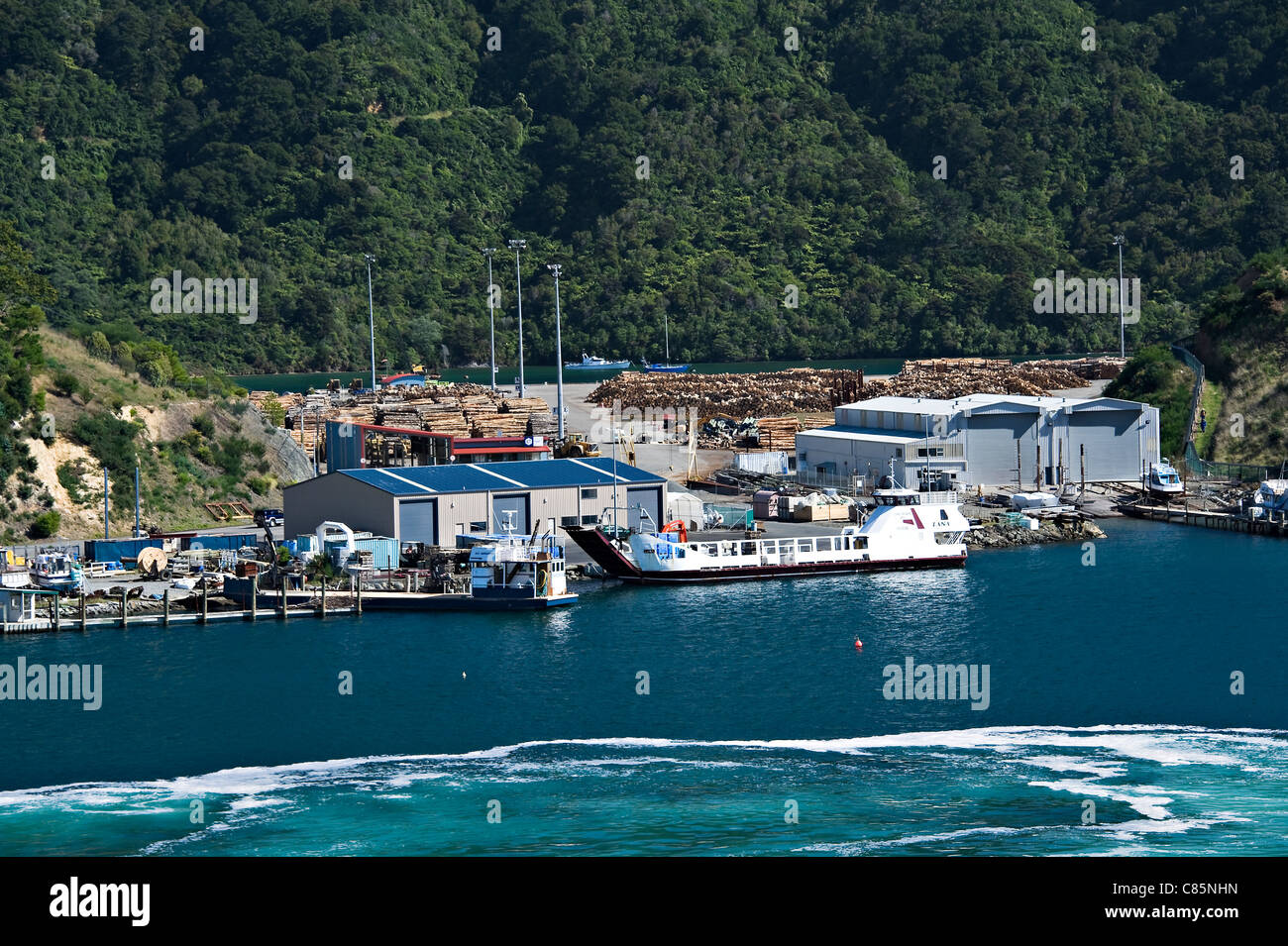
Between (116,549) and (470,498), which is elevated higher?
(470,498)

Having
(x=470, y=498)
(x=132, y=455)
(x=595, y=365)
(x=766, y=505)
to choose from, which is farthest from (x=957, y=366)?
(x=470, y=498)

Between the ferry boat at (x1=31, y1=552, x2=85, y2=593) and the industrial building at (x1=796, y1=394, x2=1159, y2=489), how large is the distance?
3616 cm

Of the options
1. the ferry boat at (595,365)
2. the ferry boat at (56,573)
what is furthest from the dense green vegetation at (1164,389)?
the ferry boat at (595,365)

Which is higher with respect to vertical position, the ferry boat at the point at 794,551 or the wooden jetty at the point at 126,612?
the ferry boat at the point at 794,551

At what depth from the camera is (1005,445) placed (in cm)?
8031

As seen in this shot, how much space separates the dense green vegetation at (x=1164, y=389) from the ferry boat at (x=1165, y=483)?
6.37m

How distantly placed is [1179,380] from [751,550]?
1577 inches

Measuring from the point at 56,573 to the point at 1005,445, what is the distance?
43.6 meters

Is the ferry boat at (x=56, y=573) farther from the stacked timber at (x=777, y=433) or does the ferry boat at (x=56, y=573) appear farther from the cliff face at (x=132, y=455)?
the stacked timber at (x=777, y=433)

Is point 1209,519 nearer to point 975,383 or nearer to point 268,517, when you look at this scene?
point 268,517

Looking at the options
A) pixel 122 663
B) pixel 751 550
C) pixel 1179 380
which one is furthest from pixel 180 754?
pixel 1179 380

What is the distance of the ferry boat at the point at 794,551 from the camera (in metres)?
60.1

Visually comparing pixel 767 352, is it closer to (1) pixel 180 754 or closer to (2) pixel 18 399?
(2) pixel 18 399
